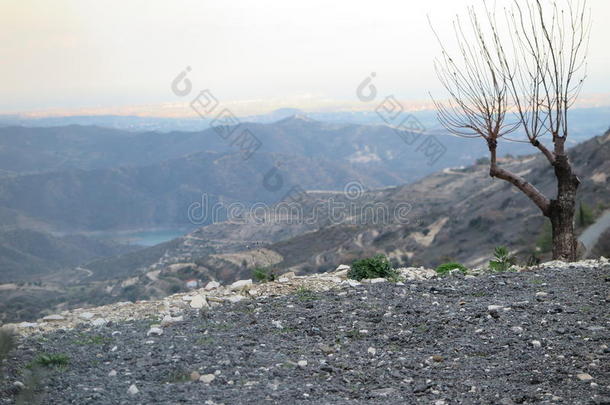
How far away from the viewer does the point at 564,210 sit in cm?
1128

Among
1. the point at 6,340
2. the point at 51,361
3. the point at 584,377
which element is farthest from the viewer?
the point at 51,361

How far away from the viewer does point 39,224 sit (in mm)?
182500

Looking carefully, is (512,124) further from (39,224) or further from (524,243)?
(39,224)

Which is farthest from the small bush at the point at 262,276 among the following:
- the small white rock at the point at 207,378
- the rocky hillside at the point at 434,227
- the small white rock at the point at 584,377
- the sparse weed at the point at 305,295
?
the rocky hillside at the point at 434,227

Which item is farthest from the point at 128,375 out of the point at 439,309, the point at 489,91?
the point at 489,91

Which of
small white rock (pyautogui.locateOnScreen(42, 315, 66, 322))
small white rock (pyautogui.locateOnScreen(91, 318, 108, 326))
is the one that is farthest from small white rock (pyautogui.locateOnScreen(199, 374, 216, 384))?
small white rock (pyautogui.locateOnScreen(42, 315, 66, 322))

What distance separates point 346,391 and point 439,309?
102 inches

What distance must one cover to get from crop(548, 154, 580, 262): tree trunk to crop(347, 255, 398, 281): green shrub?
380cm

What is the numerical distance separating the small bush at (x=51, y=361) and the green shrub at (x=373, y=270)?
4.96 m

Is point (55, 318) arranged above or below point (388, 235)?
above

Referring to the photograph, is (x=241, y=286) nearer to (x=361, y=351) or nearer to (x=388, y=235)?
(x=361, y=351)

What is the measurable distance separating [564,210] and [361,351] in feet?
22.2

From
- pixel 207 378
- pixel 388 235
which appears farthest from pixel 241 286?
pixel 388 235

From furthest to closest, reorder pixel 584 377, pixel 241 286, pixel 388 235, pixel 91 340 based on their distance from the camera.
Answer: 1. pixel 388 235
2. pixel 241 286
3. pixel 91 340
4. pixel 584 377
